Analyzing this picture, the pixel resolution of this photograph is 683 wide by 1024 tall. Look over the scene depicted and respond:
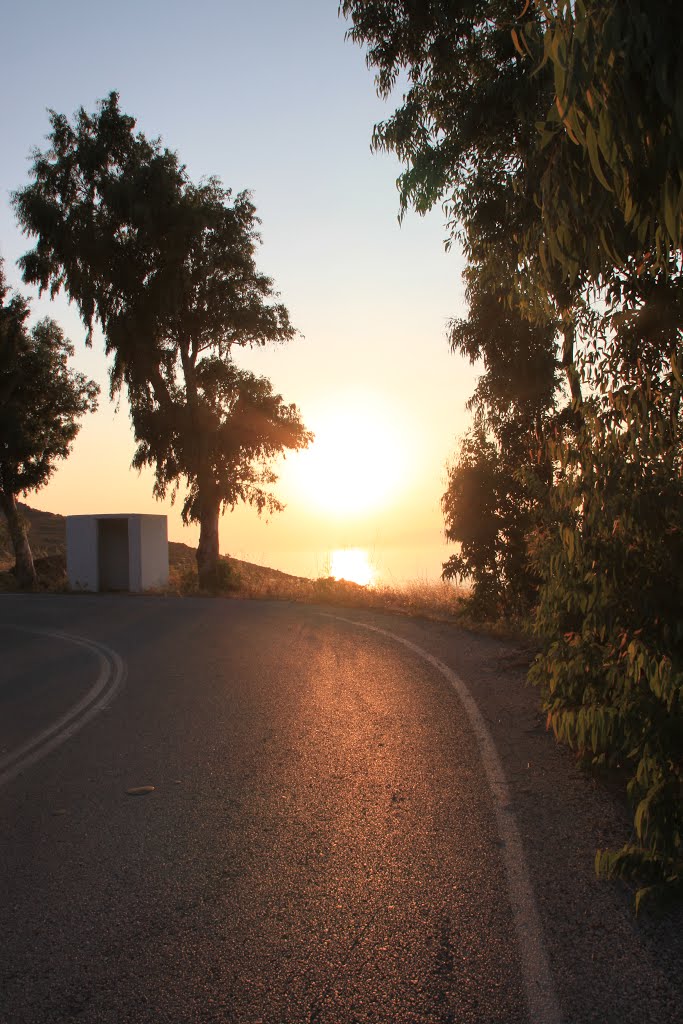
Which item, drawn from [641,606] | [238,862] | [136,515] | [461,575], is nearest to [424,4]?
[461,575]

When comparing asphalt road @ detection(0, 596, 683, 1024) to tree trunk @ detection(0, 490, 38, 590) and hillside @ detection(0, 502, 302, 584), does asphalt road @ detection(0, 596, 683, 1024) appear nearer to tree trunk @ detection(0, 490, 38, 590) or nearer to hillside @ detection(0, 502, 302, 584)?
hillside @ detection(0, 502, 302, 584)

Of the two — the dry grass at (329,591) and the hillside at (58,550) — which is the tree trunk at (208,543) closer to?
the dry grass at (329,591)

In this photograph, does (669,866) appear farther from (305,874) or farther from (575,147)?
(575,147)

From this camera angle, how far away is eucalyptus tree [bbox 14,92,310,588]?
30969mm

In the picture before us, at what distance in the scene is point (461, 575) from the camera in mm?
16531

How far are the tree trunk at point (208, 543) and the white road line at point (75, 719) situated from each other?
643 inches

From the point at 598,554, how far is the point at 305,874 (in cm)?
260

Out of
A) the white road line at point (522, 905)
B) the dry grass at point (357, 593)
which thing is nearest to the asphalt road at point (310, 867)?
the white road line at point (522, 905)

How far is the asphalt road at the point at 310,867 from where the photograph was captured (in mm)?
3664

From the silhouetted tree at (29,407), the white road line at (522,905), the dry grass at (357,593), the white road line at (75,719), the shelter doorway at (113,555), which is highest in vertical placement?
the silhouetted tree at (29,407)

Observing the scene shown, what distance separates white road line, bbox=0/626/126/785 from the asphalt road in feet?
0.15

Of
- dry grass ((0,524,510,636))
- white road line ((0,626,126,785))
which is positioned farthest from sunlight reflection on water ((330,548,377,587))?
white road line ((0,626,126,785))

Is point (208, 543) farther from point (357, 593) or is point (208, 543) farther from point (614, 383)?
point (614, 383)

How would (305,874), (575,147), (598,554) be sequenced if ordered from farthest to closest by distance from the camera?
(598,554)
(305,874)
(575,147)
